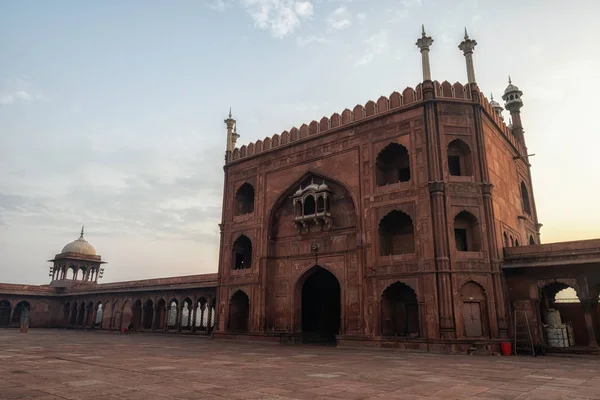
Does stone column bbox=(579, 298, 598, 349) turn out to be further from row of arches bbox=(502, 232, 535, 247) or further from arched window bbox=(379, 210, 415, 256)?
arched window bbox=(379, 210, 415, 256)

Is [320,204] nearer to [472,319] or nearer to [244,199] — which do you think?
[244,199]

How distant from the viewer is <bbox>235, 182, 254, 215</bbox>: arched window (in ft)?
85.1

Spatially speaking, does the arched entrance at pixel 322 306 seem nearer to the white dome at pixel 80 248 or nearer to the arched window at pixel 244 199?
the arched window at pixel 244 199

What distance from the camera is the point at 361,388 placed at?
7.42m

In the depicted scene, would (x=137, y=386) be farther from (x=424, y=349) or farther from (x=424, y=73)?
(x=424, y=73)

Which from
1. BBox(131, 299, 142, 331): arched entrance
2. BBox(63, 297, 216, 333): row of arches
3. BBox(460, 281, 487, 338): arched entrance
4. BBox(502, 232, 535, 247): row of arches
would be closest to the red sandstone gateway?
BBox(460, 281, 487, 338): arched entrance

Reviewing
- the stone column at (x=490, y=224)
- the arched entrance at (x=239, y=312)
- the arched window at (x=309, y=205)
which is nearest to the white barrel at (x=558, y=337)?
the stone column at (x=490, y=224)

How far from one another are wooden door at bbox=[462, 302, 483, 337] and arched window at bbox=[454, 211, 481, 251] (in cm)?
242

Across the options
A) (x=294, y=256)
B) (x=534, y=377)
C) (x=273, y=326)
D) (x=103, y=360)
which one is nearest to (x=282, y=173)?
(x=294, y=256)

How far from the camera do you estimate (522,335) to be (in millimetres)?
16672

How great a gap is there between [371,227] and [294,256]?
4837 millimetres

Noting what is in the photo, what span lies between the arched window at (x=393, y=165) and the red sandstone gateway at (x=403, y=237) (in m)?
0.06

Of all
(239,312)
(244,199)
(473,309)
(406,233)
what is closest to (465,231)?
(406,233)

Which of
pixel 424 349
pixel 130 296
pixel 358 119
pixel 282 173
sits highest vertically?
pixel 358 119
